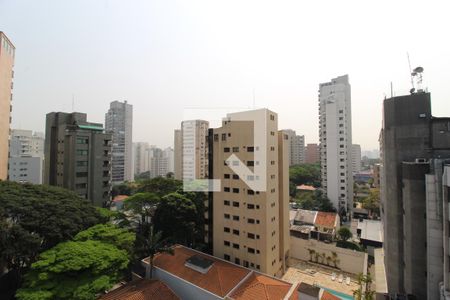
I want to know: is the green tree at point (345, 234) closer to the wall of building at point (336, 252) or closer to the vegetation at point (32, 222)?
the wall of building at point (336, 252)

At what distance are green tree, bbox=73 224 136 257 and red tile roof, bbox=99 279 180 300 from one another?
7.54 ft

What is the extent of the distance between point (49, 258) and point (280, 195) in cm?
1805

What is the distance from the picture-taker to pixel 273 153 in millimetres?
20422

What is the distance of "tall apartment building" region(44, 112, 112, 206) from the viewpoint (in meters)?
30.2

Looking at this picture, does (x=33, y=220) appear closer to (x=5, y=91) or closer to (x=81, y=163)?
(x=81, y=163)

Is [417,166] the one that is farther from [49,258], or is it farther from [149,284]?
[49,258]

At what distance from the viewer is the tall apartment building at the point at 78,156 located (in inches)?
1187

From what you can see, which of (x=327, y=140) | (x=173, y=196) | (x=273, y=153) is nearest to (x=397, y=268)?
(x=273, y=153)

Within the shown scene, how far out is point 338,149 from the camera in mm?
43906

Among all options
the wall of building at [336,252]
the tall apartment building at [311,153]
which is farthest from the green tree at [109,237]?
Answer: the tall apartment building at [311,153]

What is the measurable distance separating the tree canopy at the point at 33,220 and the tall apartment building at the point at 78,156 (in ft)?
32.2

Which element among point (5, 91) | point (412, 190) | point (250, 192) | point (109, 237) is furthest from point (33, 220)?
point (412, 190)

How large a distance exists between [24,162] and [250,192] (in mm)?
57483

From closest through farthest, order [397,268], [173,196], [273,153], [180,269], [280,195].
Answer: [397,268], [180,269], [273,153], [280,195], [173,196]
